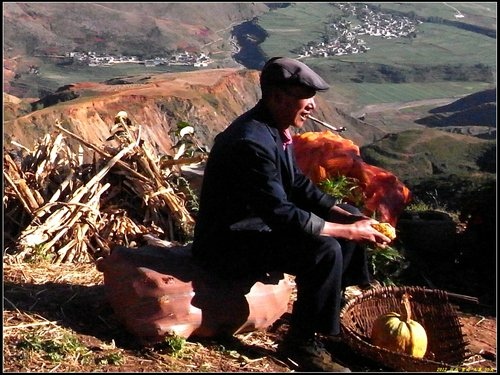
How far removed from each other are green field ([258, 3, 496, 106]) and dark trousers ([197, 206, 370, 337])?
1204 inches

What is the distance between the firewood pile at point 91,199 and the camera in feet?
19.3

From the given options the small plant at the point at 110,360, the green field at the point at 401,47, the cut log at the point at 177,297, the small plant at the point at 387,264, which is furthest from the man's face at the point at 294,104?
the green field at the point at 401,47

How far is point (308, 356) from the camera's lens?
172 inches

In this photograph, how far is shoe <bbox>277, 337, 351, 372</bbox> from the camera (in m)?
4.31

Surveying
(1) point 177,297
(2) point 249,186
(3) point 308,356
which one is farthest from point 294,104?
(3) point 308,356

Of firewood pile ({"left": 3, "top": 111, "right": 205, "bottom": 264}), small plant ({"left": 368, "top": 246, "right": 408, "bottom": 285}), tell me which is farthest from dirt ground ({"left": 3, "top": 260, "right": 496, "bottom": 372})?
small plant ({"left": 368, "top": 246, "right": 408, "bottom": 285})

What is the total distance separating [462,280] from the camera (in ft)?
21.4

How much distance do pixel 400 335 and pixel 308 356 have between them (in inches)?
21.2

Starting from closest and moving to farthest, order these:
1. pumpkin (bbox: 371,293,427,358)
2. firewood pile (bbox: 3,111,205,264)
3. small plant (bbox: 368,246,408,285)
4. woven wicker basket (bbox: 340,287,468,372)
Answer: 1. pumpkin (bbox: 371,293,427,358)
2. woven wicker basket (bbox: 340,287,468,372)
3. firewood pile (bbox: 3,111,205,264)
4. small plant (bbox: 368,246,408,285)

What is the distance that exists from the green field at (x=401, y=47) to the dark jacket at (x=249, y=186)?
100 feet

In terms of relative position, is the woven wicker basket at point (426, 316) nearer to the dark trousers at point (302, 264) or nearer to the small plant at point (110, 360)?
the dark trousers at point (302, 264)

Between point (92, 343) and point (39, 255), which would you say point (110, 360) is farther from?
point (39, 255)

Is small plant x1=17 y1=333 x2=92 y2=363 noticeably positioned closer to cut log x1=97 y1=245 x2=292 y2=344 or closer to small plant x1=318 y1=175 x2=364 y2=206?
cut log x1=97 y1=245 x2=292 y2=344

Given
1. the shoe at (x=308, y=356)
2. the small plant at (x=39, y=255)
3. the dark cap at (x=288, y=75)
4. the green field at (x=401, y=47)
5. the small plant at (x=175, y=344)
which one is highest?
the dark cap at (x=288, y=75)
